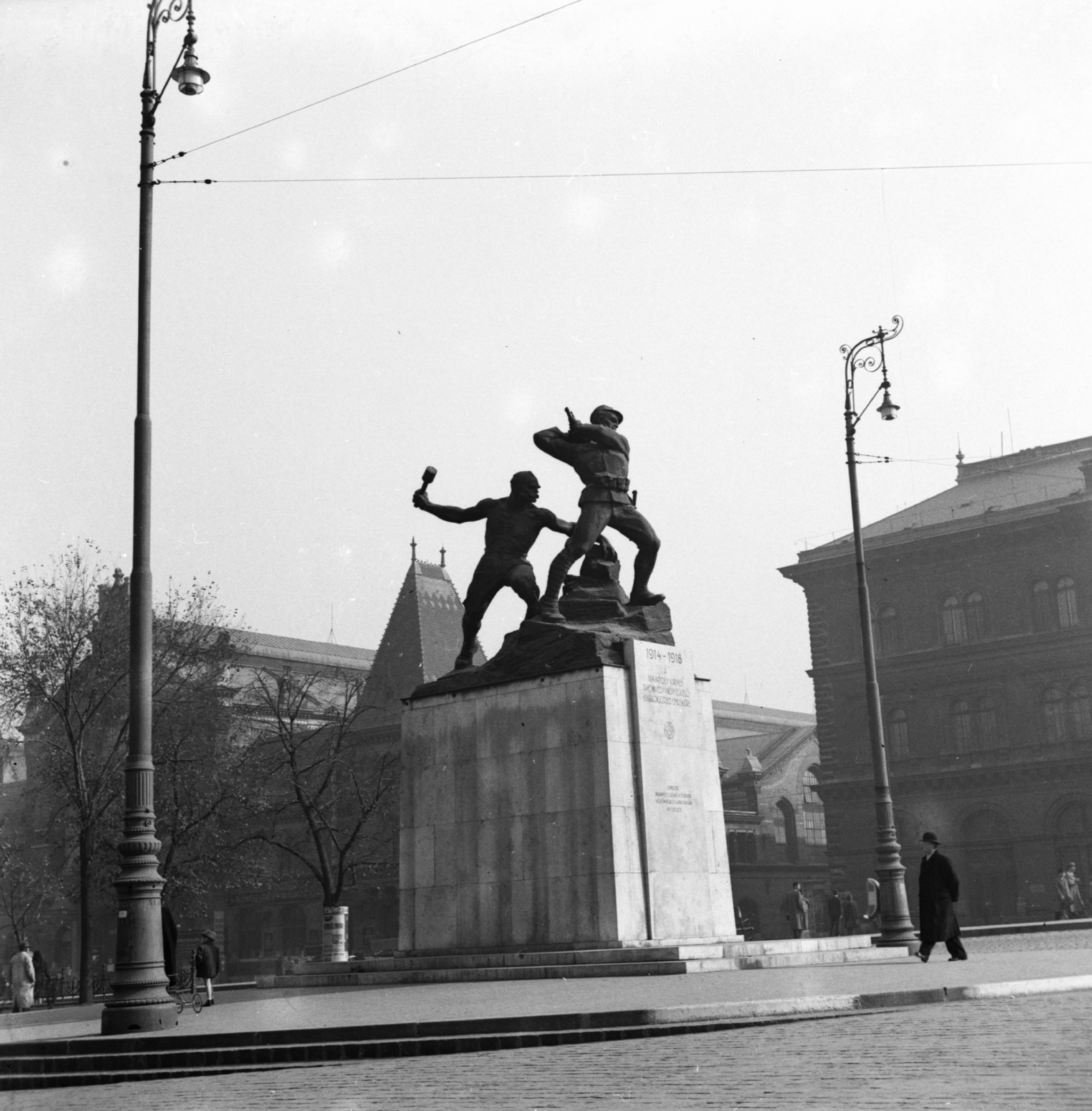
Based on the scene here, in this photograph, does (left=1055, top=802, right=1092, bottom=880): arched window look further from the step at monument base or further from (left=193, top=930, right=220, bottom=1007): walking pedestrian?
(left=193, top=930, right=220, bottom=1007): walking pedestrian

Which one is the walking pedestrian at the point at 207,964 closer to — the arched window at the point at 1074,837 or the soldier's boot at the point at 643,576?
the soldier's boot at the point at 643,576

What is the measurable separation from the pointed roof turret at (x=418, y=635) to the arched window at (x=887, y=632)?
68.4 ft

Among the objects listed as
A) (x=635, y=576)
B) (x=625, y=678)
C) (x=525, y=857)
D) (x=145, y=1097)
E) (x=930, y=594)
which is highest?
(x=930, y=594)

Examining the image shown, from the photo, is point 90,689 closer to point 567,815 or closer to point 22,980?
point 22,980

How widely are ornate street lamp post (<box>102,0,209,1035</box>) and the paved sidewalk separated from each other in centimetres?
53

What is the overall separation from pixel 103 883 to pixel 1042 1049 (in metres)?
37.4

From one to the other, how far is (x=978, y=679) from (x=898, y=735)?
158 inches

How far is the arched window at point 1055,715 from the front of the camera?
61344mm

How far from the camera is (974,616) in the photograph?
214 ft

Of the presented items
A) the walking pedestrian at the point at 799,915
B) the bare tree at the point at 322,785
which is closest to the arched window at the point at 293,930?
the bare tree at the point at 322,785

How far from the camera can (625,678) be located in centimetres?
1906

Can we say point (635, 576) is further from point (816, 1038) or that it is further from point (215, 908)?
point (215, 908)

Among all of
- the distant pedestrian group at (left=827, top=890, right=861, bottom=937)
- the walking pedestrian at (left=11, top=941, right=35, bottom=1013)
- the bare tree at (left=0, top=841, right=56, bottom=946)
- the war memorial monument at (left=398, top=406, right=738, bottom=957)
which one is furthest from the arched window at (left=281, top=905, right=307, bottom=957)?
the war memorial monument at (left=398, top=406, right=738, bottom=957)

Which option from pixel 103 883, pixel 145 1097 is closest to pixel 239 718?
pixel 103 883
